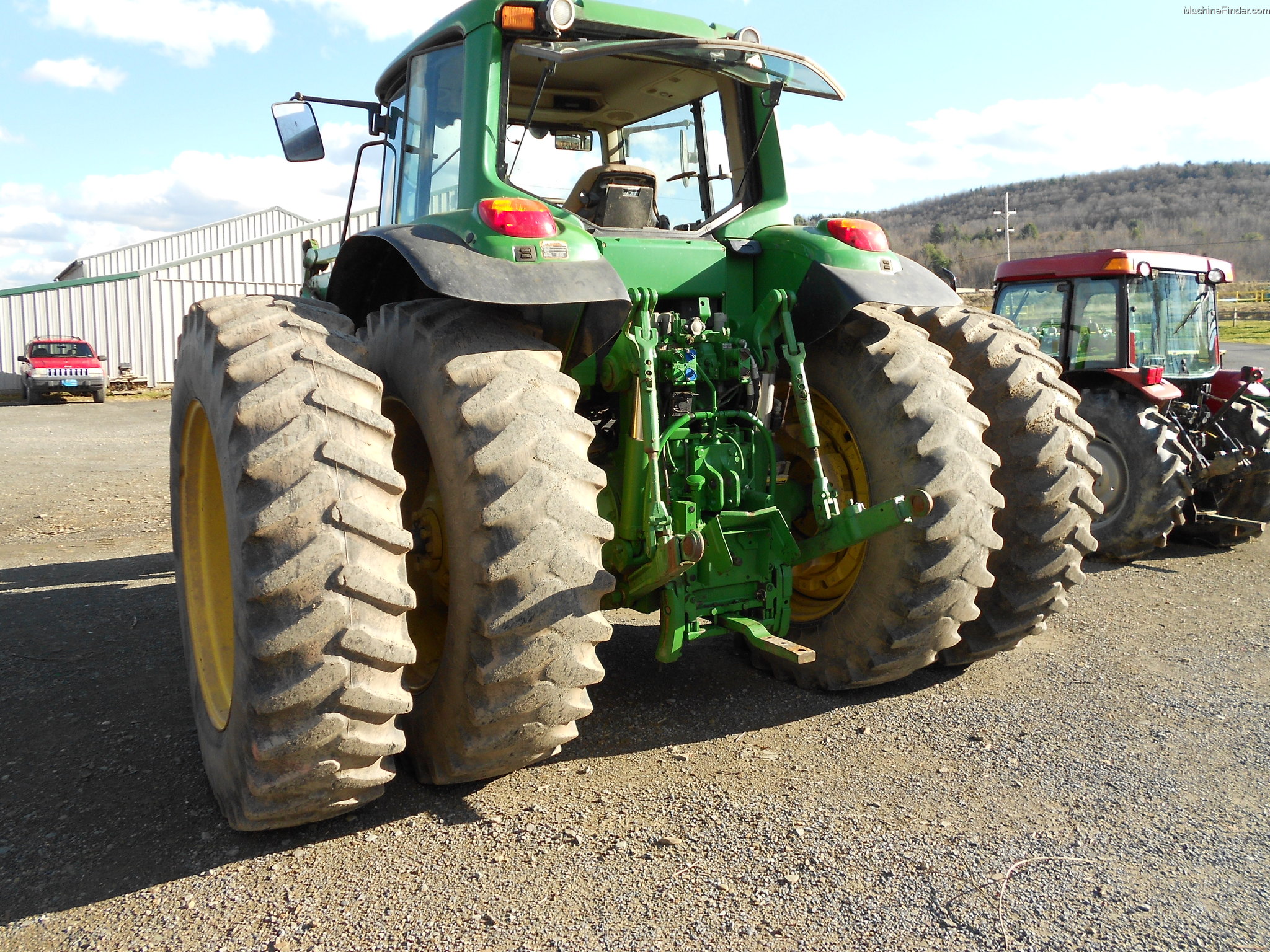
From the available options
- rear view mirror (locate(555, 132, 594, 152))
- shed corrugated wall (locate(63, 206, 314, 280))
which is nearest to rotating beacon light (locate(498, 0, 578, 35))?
rear view mirror (locate(555, 132, 594, 152))

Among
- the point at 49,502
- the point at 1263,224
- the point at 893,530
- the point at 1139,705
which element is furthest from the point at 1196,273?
the point at 1263,224

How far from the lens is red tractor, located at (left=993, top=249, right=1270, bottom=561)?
6887 millimetres

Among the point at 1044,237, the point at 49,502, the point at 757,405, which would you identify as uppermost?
the point at 1044,237

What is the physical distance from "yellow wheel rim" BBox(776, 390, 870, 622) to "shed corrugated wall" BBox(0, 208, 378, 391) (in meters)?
24.1

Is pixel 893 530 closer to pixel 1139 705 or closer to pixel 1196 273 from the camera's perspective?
pixel 1139 705

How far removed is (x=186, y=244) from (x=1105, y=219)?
63.3 m

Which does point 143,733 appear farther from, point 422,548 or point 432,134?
point 432,134

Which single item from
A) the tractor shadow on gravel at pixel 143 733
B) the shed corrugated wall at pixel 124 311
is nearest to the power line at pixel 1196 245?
the shed corrugated wall at pixel 124 311

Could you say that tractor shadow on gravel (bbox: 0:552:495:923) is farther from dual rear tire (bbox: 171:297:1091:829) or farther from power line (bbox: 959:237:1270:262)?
power line (bbox: 959:237:1270:262)

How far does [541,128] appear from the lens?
435cm

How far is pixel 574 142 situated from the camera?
446 cm

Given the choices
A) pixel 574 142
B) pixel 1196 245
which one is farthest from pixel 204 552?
pixel 1196 245

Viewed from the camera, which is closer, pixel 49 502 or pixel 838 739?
pixel 838 739

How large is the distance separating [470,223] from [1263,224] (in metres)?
77.4
